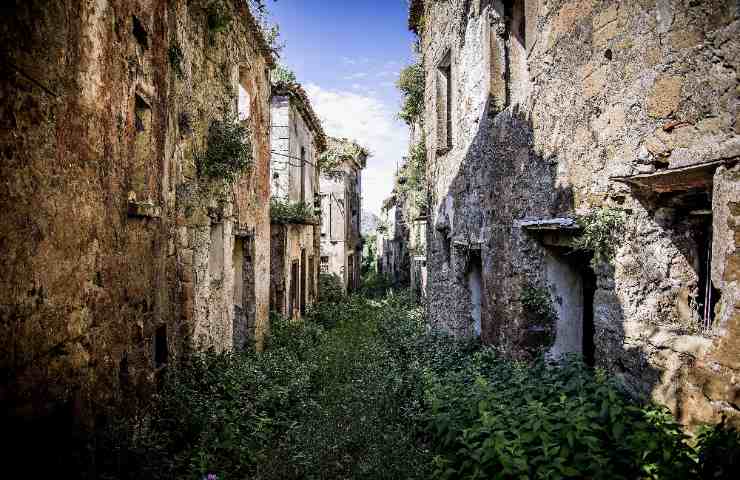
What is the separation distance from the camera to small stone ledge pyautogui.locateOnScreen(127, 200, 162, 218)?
3997mm

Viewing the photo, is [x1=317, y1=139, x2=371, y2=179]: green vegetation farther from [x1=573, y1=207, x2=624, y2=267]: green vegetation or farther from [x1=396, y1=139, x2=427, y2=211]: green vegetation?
[x1=573, y1=207, x2=624, y2=267]: green vegetation

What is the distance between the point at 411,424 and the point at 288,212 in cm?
739

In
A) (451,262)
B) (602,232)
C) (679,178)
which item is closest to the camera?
(679,178)

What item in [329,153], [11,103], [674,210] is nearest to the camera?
[11,103]

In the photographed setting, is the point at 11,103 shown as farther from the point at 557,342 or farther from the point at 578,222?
the point at 557,342

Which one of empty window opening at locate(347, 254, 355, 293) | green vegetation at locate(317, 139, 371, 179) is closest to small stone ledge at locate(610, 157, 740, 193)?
green vegetation at locate(317, 139, 371, 179)

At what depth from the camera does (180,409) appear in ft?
15.0

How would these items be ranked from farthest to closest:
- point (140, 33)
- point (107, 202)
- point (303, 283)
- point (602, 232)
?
point (303, 283) < point (140, 33) < point (602, 232) < point (107, 202)

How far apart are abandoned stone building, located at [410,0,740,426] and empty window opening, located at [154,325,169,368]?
3.86 meters

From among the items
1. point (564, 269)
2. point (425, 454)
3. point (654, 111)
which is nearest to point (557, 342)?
point (564, 269)

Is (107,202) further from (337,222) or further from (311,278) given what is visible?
(337,222)

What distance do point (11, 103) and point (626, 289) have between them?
4132mm

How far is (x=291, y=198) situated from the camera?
12.9m

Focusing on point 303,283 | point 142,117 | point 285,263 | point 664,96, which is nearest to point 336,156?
point 303,283
